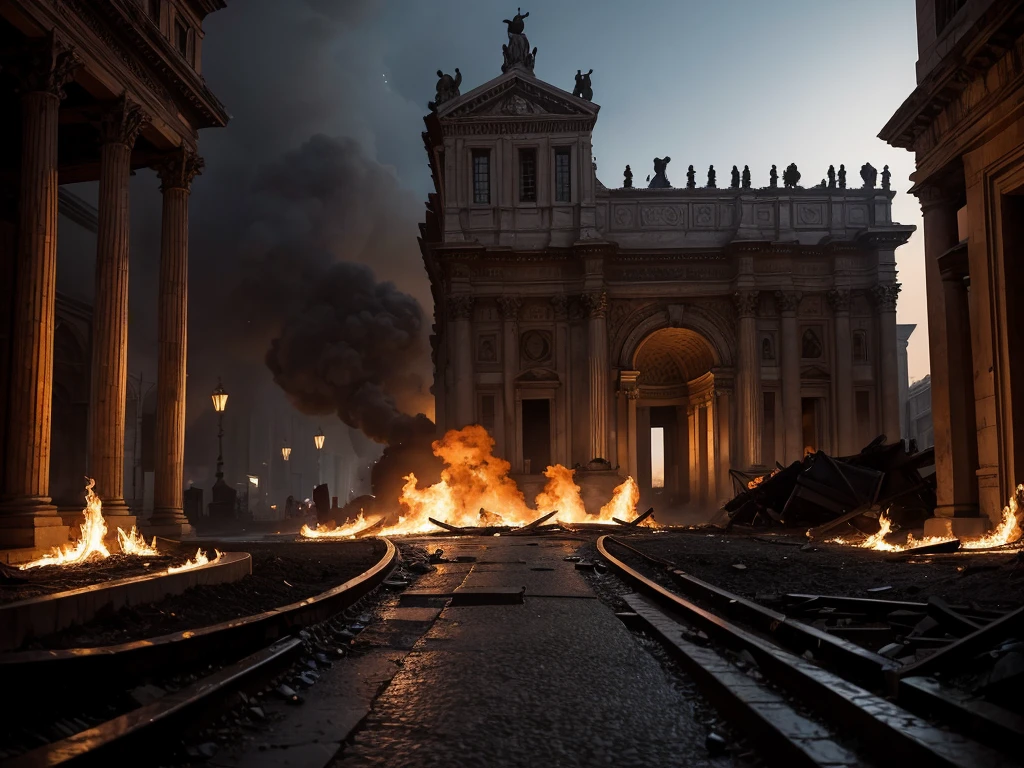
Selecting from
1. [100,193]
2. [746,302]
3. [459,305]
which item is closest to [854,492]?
[100,193]

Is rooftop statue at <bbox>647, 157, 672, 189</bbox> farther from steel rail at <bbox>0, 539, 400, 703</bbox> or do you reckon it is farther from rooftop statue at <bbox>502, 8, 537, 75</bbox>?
steel rail at <bbox>0, 539, 400, 703</bbox>

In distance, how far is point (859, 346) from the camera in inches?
1529

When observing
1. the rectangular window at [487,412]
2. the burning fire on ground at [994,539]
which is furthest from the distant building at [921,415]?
the burning fire on ground at [994,539]

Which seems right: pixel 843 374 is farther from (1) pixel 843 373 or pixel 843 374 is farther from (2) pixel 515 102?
(2) pixel 515 102

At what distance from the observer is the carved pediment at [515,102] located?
3831 centimetres

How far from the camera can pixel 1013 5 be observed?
13.5m

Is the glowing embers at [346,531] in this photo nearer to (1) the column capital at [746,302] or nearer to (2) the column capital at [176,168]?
(2) the column capital at [176,168]

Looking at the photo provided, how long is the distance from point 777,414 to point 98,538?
29676mm

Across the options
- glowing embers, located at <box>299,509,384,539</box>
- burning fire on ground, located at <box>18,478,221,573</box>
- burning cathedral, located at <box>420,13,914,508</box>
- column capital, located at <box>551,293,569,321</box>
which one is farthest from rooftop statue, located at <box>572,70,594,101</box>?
burning fire on ground, located at <box>18,478,221,573</box>

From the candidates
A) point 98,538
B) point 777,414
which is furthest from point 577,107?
point 98,538

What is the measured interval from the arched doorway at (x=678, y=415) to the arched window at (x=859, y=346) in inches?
244

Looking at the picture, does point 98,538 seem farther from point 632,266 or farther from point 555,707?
point 632,266

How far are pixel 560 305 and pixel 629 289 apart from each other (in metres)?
3.08

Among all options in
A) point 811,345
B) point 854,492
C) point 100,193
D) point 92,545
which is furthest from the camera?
point 811,345
